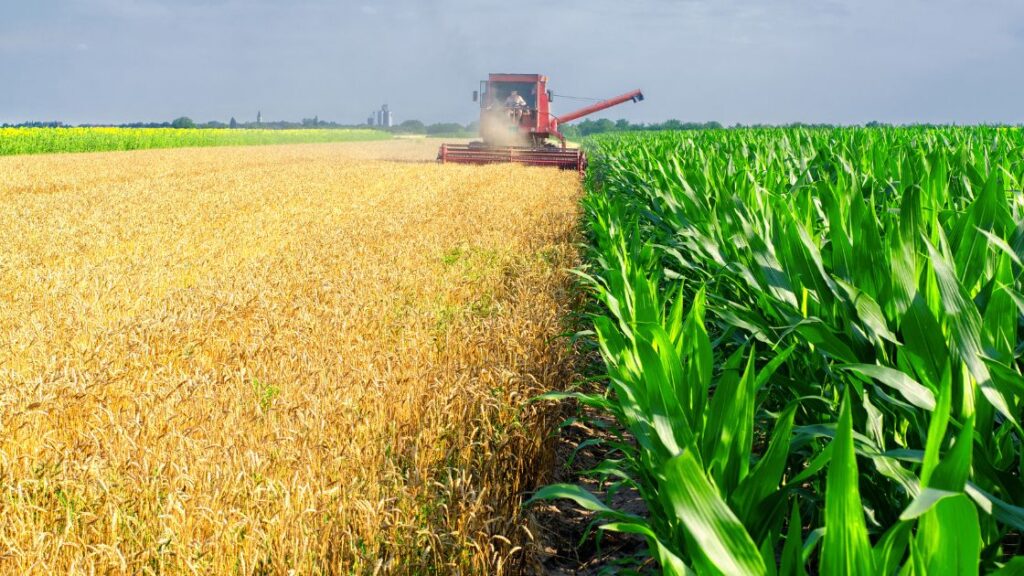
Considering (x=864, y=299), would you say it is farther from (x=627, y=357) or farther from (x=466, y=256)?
(x=466, y=256)

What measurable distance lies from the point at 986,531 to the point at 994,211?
5.78 feet

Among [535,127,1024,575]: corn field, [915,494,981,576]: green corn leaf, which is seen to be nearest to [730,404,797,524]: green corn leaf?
[535,127,1024,575]: corn field

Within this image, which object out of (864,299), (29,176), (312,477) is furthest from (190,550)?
(29,176)

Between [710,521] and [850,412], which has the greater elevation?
[850,412]

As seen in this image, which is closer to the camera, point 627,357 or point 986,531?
point 986,531

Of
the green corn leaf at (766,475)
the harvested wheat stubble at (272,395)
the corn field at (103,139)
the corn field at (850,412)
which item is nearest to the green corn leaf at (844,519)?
the corn field at (850,412)

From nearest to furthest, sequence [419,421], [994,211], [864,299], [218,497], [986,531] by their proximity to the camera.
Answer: [986,531]
[864,299]
[218,497]
[994,211]
[419,421]

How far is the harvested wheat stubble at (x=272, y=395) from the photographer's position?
9.43 feet

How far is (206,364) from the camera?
5023 millimetres

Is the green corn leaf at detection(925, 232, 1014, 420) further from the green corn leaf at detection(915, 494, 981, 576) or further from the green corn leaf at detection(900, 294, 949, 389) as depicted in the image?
the green corn leaf at detection(915, 494, 981, 576)

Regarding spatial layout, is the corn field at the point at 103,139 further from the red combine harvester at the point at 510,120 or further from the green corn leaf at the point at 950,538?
the green corn leaf at the point at 950,538

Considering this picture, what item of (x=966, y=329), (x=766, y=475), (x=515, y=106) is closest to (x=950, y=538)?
(x=766, y=475)

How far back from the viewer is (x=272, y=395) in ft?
14.6

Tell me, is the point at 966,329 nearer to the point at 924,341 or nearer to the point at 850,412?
the point at 924,341
